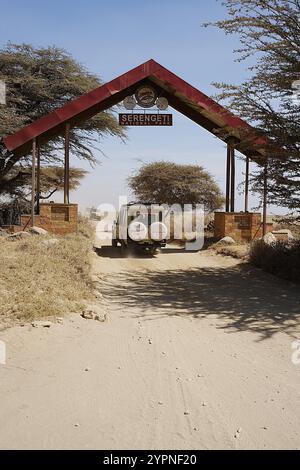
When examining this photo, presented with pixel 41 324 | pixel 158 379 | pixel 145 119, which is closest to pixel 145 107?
pixel 145 119

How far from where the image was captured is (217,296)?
917cm

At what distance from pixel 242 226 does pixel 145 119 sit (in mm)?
5727

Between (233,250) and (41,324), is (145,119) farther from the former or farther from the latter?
(41,324)

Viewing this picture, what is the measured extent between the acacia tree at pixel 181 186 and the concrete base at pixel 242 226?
15.1 meters

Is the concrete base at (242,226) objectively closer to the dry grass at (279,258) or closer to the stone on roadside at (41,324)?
the dry grass at (279,258)

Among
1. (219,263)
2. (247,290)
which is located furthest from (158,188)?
(247,290)

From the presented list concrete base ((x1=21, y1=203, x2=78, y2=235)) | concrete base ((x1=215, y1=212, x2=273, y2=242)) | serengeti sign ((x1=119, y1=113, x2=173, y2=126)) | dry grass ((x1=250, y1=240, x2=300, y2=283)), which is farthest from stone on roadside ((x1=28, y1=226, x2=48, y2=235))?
dry grass ((x1=250, y1=240, x2=300, y2=283))

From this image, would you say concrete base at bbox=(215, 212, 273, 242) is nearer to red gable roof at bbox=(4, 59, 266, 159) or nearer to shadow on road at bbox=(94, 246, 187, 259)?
shadow on road at bbox=(94, 246, 187, 259)

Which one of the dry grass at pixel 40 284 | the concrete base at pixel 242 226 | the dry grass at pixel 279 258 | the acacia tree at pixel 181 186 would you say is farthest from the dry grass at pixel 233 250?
the acacia tree at pixel 181 186

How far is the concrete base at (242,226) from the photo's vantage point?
17.3m

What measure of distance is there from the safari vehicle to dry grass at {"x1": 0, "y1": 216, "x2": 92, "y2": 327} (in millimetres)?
5167
